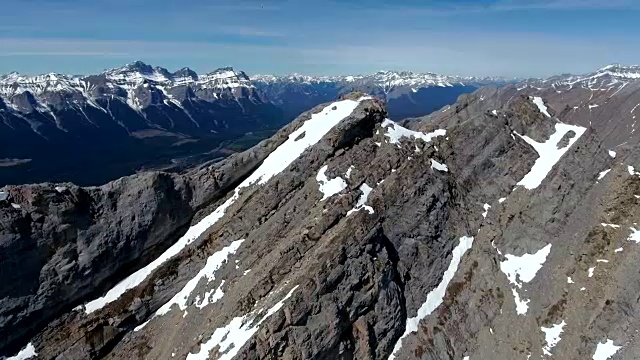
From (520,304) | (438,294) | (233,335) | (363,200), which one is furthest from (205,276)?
(520,304)

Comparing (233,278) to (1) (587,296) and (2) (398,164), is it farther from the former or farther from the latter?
(1) (587,296)

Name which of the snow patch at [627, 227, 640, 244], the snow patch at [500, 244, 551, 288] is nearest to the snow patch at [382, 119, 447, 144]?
the snow patch at [500, 244, 551, 288]

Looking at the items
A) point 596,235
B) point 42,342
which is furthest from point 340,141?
point 42,342

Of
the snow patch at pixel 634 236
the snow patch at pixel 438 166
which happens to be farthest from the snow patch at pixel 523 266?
the snow patch at pixel 438 166

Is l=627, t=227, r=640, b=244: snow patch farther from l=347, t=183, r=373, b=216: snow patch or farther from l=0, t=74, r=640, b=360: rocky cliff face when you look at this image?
l=347, t=183, r=373, b=216: snow patch

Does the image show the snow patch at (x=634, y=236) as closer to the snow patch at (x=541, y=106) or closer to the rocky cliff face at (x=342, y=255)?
the rocky cliff face at (x=342, y=255)

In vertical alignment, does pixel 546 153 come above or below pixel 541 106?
below

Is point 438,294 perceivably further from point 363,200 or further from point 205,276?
Result: point 205,276
